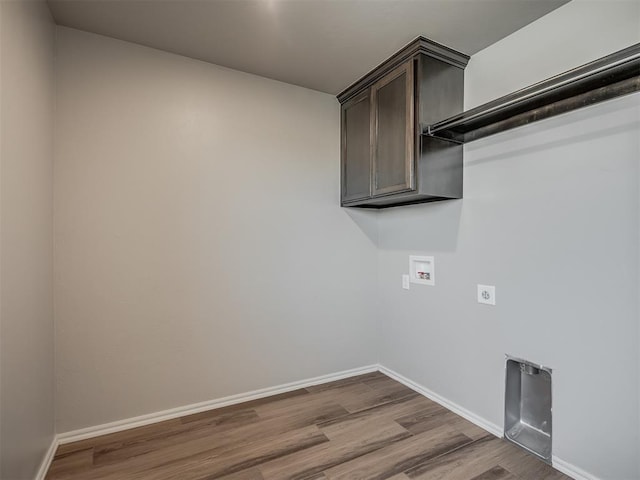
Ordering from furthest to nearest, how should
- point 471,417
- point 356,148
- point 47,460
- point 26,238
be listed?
point 356,148
point 471,417
point 47,460
point 26,238

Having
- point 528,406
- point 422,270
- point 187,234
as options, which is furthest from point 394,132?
point 528,406

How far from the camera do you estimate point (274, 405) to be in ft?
8.27

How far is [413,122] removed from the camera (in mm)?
2227

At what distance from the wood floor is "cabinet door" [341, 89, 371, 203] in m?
1.71

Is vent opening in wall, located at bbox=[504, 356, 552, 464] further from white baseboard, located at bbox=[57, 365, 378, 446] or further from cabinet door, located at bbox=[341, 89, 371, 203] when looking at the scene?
cabinet door, located at bbox=[341, 89, 371, 203]

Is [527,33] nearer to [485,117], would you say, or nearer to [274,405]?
[485,117]

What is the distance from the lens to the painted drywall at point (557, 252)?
158cm

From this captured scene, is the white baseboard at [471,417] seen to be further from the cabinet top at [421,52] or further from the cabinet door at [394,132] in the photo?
the cabinet top at [421,52]

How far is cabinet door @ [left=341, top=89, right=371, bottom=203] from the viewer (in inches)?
106

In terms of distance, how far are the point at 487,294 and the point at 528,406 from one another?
2.41ft

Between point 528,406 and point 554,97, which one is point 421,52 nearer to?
point 554,97

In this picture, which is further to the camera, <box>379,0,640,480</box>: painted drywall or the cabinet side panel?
the cabinet side panel

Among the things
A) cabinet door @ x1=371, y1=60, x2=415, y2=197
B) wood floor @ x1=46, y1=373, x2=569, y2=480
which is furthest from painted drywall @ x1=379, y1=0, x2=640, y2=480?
cabinet door @ x1=371, y1=60, x2=415, y2=197

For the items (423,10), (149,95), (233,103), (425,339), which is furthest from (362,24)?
(425,339)
